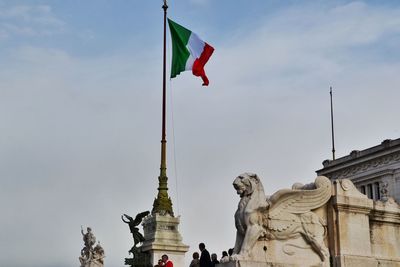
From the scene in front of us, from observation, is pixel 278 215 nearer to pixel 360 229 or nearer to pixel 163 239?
pixel 360 229

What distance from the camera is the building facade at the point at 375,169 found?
50.9m

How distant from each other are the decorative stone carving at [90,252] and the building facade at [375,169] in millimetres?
20238

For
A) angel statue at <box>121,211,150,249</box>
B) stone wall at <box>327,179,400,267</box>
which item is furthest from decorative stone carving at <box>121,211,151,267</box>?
stone wall at <box>327,179,400,267</box>

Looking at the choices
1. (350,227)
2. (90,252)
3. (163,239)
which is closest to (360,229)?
(350,227)

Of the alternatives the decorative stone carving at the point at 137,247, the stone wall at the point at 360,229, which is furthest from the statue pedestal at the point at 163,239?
the stone wall at the point at 360,229

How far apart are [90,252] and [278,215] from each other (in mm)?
26509

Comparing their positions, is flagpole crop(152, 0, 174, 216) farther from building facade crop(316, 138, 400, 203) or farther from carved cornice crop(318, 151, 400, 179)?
carved cornice crop(318, 151, 400, 179)

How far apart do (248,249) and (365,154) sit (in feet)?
137

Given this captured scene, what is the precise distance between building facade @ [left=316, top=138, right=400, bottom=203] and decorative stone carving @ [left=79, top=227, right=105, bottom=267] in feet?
66.4

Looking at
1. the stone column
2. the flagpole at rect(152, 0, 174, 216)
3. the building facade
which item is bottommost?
the stone column

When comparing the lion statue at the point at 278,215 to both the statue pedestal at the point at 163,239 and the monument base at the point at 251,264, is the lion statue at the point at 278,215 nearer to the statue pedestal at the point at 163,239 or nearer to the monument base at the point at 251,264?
the monument base at the point at 251,264

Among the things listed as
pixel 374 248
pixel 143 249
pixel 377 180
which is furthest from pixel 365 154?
pixel 374 248

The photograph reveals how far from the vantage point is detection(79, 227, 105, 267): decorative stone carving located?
1538 inches

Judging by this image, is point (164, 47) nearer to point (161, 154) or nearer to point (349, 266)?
point (161, 154)
